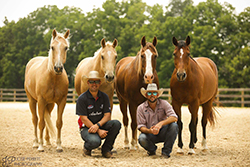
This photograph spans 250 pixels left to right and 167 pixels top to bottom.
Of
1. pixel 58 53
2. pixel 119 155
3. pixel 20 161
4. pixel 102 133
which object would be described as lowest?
pixel 119 155

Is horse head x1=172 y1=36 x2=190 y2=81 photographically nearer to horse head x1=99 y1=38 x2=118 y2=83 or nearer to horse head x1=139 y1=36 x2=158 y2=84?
horse head x1=139 y1=36 x2=158 y2=84

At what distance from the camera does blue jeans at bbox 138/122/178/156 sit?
15.3 ft

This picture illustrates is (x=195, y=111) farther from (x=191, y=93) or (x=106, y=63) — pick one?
(x=106, y=63)

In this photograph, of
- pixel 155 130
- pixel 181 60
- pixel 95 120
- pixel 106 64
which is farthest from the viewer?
pixel 106 64

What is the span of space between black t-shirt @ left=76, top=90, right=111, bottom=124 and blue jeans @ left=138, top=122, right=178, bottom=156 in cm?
84

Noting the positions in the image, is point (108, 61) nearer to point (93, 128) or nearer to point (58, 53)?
point (58, 53)

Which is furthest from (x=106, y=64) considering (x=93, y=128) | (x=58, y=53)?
(x=93, y=128)

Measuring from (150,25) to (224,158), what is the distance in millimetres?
23285

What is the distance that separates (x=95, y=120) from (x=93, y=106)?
10.5 inches

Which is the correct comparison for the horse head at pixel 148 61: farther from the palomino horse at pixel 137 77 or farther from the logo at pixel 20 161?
the logo at pixel 20 161

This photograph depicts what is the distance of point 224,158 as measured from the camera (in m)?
4.77

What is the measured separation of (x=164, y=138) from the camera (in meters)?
4.79

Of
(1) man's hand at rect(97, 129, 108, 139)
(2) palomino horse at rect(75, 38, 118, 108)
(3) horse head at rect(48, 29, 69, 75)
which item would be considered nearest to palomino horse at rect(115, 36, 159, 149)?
(2) palomino horse at rect(75, 38, 118, 108)

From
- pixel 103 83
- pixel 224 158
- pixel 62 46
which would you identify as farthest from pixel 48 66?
pixel 224 158
